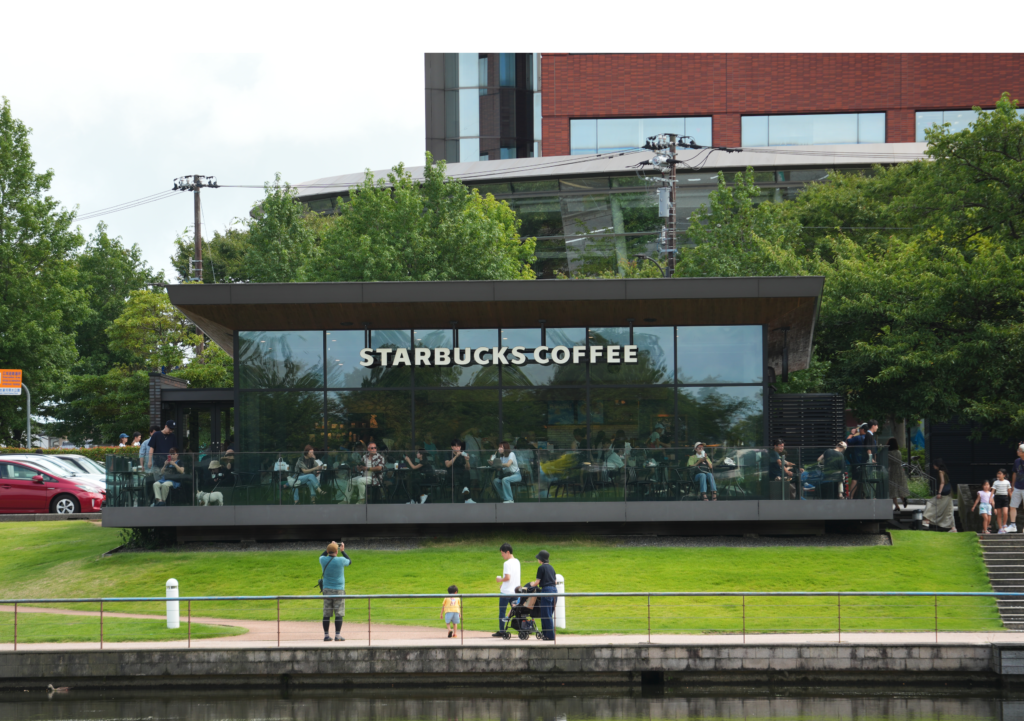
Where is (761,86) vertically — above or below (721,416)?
above

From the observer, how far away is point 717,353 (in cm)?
2523

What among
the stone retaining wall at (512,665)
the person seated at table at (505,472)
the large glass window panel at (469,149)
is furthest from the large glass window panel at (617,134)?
the stone retaining wall at (512,665)

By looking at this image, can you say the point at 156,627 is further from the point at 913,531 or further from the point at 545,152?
the point at 545,152

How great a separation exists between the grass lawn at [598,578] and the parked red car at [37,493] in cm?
483

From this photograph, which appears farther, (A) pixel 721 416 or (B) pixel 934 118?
(B) pixel 934 118

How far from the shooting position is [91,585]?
21.6 meters

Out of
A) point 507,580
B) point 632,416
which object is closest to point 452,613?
point 507,580

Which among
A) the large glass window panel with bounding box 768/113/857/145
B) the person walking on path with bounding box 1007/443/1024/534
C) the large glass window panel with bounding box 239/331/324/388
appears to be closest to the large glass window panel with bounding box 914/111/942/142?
the large glass window panel with bounding box 768/113/857/145

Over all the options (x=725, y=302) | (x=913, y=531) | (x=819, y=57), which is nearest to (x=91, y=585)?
(x=725, y=302)

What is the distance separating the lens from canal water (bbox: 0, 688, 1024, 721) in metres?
14.4

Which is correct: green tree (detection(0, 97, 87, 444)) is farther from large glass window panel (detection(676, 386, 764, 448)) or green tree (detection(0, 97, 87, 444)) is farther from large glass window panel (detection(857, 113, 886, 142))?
large glass window panel (detection(857, 113, 886, 142))

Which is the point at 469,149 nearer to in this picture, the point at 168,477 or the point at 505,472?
the point at 505,472

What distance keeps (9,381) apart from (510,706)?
3130cm

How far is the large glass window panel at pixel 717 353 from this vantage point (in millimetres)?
25125
